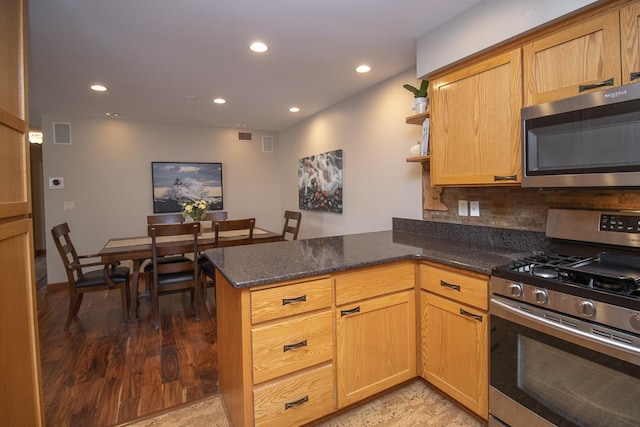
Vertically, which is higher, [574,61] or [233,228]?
[574,61]

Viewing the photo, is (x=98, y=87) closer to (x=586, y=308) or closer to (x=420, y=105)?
(x=420, y=105)

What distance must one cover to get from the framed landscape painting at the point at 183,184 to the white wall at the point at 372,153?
1723 millimetres

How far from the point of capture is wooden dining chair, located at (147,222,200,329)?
3033 millimetres

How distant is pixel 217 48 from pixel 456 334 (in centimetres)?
249

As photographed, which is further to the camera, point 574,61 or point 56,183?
point 56,183

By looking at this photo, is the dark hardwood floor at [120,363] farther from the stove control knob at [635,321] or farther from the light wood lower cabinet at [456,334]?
the stove control knob at [635,321]

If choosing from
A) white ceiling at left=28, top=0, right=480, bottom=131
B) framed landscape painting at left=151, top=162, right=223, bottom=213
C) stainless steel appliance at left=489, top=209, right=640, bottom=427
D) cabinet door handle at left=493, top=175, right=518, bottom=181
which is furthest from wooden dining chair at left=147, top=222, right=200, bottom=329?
→ stainless steel appliance at left=489, top=209, right=640, bottom=427

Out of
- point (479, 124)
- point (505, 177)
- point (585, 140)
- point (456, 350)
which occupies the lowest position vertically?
point (456, 350)

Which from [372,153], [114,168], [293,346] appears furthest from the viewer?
[114,168]

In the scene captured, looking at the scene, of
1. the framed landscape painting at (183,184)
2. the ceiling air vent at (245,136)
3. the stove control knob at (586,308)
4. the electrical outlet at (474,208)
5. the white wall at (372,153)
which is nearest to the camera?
the stove control knob at (586,308)

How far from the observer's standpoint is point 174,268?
3205mm

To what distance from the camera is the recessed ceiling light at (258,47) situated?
2328 millimetres

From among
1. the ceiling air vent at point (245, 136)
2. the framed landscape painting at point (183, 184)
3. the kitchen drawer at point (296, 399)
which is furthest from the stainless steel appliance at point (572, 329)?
the ceiling air vent at point (245, 136)

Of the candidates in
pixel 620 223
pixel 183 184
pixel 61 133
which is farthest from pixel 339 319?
pixel 61 133
